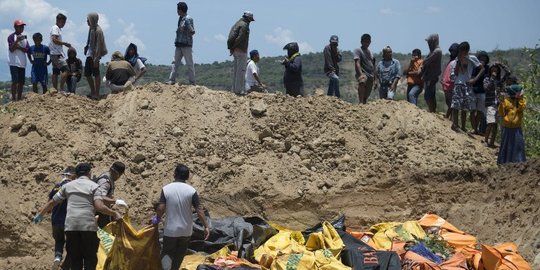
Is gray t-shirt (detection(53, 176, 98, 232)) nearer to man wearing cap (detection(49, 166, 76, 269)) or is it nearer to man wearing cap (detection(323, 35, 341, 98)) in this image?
man wearing cap (detection(49, 166, 76, 269))

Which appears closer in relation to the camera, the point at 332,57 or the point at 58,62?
the point at 58,62

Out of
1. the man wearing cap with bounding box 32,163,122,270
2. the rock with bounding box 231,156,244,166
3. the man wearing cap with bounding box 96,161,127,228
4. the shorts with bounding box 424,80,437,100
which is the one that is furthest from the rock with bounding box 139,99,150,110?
the shorts with bounding box 424,80,437,100

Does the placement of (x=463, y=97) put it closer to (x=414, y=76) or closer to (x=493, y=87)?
(x=493, y=87)

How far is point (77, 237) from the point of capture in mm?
9086

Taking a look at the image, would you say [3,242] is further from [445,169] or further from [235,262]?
[445,169]

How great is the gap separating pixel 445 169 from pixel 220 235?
436 centimetres

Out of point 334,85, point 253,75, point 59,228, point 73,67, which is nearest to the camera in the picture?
point 59,228

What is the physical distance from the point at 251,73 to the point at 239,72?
0.86ft

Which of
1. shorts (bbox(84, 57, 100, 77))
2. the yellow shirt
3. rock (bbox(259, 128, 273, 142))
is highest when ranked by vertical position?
shorts (bbox(84, 57, 100, 77))

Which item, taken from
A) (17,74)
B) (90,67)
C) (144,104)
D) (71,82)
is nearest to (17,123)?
(17,74)

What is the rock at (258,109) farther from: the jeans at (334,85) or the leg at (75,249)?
the leg at (75,249)

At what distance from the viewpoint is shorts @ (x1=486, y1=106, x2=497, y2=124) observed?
44.5 feet

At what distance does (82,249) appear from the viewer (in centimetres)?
919

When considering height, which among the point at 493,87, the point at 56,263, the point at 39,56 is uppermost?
the point at 39,56
